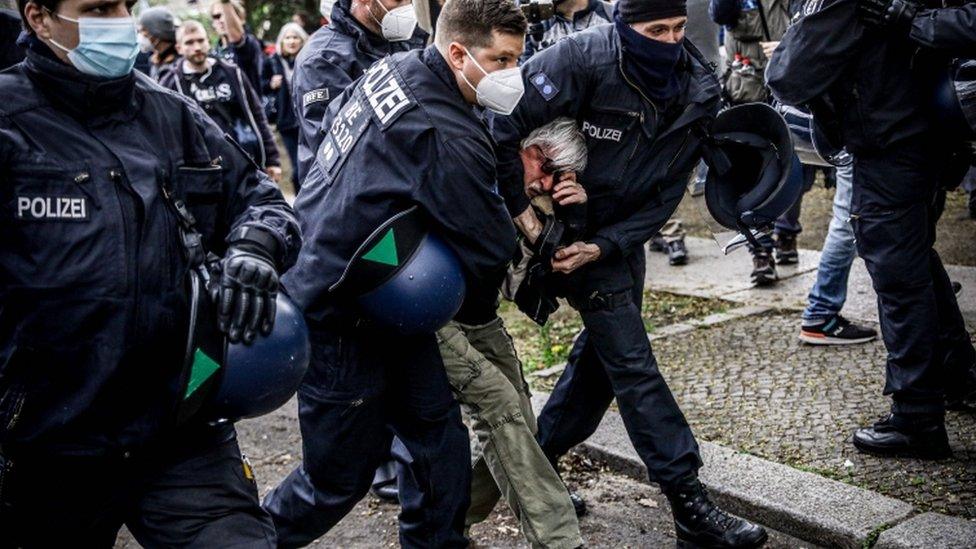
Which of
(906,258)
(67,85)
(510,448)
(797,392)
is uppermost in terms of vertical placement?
(67,85)

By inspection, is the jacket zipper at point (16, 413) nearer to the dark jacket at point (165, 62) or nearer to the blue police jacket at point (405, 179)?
the blue police jacket at point (405, 179)

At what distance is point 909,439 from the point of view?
4.45 m

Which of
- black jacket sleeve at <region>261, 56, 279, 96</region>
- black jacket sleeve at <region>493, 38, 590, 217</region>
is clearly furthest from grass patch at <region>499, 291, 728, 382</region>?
black jacket sleeve at <region>261, 56, 279, 96</region>

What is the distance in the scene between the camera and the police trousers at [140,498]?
260cm

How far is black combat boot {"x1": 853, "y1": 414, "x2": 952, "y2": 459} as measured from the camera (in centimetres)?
443

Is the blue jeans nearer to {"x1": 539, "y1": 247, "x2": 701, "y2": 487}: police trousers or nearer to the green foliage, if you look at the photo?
{"x1": 539, "y1": 247, "x2": 701, "y2": 487}: police trousers

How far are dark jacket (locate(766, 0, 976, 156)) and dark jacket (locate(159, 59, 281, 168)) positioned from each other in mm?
4548

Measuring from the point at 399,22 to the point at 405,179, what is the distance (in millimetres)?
1673

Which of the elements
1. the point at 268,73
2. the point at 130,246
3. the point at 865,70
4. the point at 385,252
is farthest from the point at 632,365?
the point at 268,73

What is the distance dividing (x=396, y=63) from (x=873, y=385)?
3.09 meters

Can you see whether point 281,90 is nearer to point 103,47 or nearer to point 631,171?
point 631,171

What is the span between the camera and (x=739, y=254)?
8.08 m

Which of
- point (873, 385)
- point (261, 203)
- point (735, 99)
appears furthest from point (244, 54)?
point (261, 203)

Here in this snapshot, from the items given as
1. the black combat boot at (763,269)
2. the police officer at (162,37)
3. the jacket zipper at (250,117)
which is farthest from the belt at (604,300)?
the police officer at (162,37)
